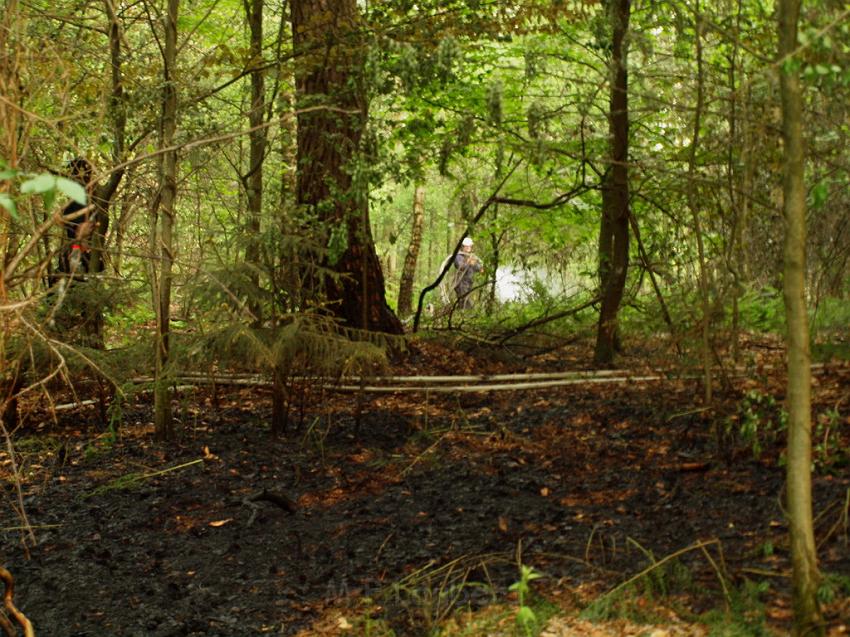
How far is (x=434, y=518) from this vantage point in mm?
5438

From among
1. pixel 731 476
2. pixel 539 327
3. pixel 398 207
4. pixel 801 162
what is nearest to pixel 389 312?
pixel 539 327

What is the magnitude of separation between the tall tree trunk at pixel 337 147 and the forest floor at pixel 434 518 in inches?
53.6

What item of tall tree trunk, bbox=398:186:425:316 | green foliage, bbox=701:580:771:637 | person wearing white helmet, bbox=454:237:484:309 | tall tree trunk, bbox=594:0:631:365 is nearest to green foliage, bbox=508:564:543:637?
green foliage, bbox=701:580:771:637

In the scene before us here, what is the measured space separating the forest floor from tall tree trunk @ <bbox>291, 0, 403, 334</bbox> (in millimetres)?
1363

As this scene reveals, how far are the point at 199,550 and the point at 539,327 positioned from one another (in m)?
5.50

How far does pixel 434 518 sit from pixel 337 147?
10.4 ft

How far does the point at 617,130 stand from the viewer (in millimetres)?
7234

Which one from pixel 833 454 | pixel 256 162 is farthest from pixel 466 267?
pixel 833 454

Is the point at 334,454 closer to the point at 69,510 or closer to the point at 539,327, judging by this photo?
the point at 69,510

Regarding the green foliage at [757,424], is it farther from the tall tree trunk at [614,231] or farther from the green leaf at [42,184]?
the green leaf at [42,184]

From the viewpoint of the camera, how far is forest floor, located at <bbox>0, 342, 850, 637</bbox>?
13.5ft

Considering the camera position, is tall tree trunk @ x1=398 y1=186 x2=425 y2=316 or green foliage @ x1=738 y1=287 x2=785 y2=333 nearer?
green foliage @ x1=738 y1=287 x2=785 y2=333

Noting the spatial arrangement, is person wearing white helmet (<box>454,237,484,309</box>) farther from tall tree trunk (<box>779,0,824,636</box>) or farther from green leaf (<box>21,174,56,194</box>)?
green leaf (<box>21,174,56,194</box>)

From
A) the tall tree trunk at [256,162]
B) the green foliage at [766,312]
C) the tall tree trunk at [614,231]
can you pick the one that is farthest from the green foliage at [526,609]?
the green foliage at [766,312]
